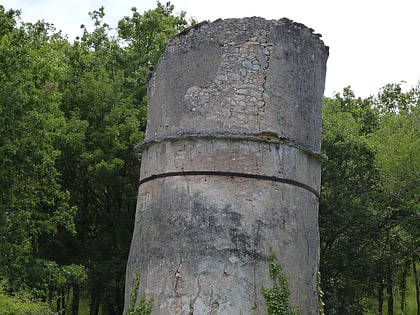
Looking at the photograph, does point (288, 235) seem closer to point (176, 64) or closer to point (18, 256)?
point (176, 64)

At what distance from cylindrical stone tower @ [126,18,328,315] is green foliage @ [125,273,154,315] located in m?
0.08

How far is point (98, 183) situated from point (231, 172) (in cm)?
1056

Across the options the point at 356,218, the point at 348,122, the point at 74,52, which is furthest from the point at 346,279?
the point at 74,52

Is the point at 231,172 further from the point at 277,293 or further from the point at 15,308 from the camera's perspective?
the point at 15,308

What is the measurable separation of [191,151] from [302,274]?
215 cm

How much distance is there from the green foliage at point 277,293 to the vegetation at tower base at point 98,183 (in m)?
8.07

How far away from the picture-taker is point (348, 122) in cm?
2130

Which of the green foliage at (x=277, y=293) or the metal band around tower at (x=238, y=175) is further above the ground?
the metal band around tower at (x=238, y=175)

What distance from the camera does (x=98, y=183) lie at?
18562mm

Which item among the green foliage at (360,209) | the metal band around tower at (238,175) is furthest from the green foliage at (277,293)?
the green foliage at (360,209)

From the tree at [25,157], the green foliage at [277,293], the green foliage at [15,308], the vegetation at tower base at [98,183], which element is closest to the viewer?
the green foliage at [277,293]

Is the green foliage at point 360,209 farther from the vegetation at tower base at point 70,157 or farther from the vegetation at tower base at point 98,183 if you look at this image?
the vegetation at tower base at point 70,157

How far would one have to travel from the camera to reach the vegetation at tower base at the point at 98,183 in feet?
50.9

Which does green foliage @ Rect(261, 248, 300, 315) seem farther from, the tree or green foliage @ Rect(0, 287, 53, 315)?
the tree
